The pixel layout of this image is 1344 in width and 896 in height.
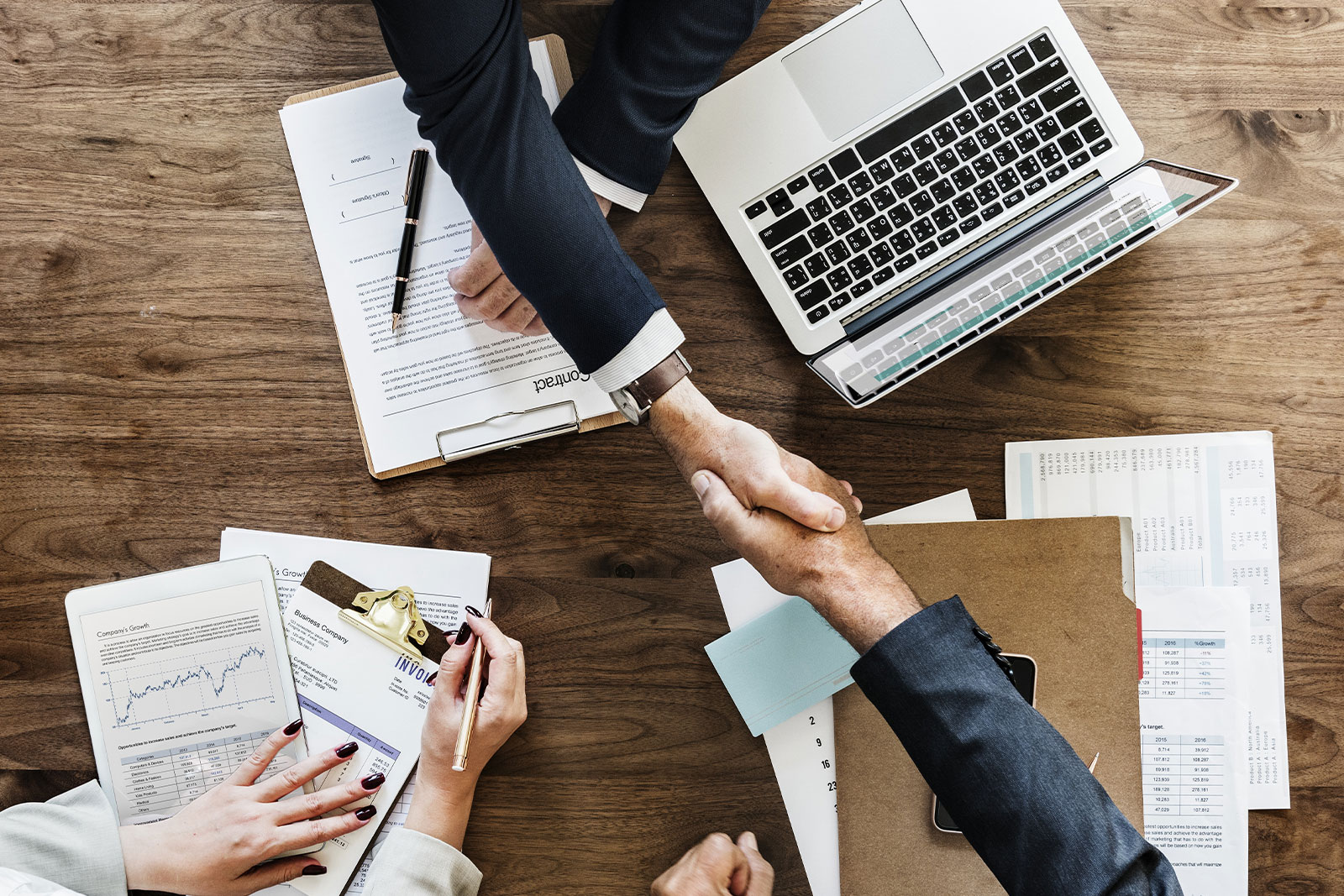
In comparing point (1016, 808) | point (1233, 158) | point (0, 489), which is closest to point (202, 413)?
point (0, 489)

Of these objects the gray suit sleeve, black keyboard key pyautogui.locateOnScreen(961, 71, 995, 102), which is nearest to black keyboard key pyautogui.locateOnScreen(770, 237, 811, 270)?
black keyboard key pyautogui.locateOnScreen(961, 71, 995, 102)

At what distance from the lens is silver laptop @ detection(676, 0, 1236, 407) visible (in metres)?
1.04

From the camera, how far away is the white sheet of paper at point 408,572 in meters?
1.14

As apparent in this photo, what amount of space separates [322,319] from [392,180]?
20cm

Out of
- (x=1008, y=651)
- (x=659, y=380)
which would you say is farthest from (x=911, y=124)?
(x=1008, y=651)

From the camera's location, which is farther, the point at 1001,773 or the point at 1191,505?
the point at 1191,505

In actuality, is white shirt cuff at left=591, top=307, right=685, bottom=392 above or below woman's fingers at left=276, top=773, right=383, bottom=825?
above

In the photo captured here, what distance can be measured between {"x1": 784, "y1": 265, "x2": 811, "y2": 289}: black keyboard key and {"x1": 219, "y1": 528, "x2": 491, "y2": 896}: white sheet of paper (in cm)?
52

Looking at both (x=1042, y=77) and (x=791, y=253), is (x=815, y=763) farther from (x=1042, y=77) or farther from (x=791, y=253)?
(x=1042, y=77)

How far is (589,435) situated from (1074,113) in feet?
2.31

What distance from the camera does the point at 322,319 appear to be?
1.15 meters

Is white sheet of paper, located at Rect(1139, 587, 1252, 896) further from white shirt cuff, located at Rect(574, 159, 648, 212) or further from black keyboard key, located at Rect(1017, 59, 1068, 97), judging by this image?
white shirt cuff, located at Rect(574, 159, 648, 212)

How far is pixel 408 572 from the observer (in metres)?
1.14

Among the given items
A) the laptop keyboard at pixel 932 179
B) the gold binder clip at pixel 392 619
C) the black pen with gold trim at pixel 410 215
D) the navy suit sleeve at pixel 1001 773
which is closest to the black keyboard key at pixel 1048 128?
the laptop keyboard at pixel 932 179
